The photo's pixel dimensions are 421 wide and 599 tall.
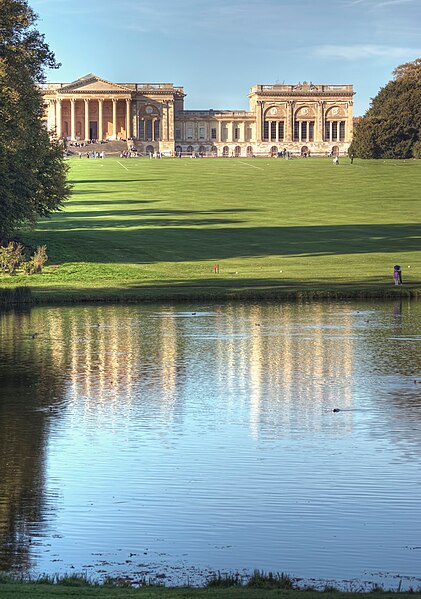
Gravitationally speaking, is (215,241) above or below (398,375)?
above

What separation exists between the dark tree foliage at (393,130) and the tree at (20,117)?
80.1 m

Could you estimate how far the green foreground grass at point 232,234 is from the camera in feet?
171

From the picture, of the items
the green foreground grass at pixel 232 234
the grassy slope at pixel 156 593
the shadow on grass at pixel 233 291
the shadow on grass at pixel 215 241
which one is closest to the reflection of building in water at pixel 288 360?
the shadow on grass at pixel 233 291

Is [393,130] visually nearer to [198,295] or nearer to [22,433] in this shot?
[198,295]

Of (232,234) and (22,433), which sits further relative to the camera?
(232,234)

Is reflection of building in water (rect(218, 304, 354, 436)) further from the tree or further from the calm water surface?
the tree

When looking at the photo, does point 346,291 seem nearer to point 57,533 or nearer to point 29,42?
point 29,42

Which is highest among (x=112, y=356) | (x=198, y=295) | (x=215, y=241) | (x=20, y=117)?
(x=20, y=117)

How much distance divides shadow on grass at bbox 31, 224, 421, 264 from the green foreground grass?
0.08 m

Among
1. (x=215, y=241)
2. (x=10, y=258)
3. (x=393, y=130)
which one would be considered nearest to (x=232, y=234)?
(x=215, y=241)

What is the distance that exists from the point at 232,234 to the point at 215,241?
11.4ft

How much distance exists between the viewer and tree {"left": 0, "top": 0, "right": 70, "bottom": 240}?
5119 centimetres

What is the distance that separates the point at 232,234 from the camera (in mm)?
74188

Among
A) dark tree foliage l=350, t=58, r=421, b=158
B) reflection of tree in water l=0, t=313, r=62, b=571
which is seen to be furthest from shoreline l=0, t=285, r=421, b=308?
dark tree foliage l=350, t=58, r=421, b=158
